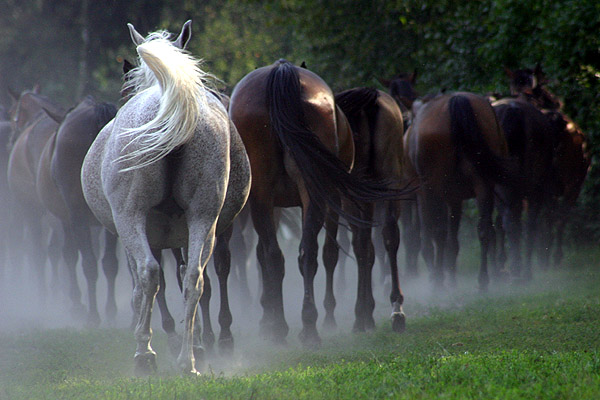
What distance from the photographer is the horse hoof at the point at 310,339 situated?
743 cm

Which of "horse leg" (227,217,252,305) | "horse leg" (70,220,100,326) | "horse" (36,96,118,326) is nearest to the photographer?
"horse" (36,96,118,326)

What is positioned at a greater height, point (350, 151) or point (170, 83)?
point (170, 83)

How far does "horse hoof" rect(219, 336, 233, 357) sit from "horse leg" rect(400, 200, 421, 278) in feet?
21.2

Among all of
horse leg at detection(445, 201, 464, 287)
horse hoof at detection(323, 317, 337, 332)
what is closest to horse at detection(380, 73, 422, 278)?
horse leg at detection(445, 201, 464, 287)

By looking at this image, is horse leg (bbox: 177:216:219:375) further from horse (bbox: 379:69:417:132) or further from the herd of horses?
horse (bbox: 379:69:417:132)

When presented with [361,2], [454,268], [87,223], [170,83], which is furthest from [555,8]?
[170,83]

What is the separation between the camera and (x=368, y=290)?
8883 millimetres

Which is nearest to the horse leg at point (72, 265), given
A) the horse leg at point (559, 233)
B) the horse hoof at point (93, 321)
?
the horse hoof at point (93, 321)

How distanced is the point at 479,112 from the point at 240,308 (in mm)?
4158

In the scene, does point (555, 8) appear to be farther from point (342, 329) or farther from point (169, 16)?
point (169, 16)

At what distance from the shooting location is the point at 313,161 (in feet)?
24.0

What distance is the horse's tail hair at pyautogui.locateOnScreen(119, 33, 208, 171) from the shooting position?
5.45 m

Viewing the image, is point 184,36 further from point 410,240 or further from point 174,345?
point 410,240

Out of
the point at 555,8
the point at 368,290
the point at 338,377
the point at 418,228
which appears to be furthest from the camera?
the point at 418,228
